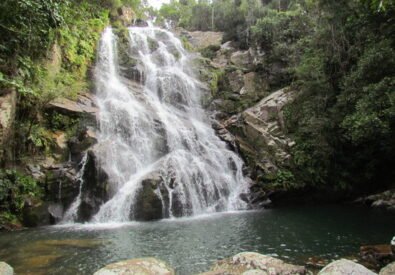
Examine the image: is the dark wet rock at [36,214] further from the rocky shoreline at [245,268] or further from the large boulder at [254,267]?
the large boulder at [254,267]

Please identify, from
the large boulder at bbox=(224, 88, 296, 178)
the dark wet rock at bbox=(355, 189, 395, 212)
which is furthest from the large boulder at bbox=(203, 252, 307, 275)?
the large boulder at bbox=(224, 88, 296, 178)

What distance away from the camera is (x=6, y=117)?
43.6 ft

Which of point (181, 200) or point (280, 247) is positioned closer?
point (280, 247)

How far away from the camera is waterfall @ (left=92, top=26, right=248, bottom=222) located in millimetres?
Result: 15359

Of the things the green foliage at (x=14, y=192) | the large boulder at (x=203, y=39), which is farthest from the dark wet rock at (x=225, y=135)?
the large boulder at (x=203, y=39)

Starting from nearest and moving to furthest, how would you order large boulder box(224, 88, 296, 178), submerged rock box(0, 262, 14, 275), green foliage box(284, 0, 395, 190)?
1. submerged rock box(0, 262, 14, 275)
2. green foliage box(284, 0, 395, 190)
3. large boulder box(224, 88, 296, 178)

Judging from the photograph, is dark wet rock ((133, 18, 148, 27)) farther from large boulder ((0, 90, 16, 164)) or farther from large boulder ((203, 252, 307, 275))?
large boulder ((203, 252, 307, 275))

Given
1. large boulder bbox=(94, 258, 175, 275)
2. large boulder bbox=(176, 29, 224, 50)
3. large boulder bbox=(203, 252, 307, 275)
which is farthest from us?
large boulder bbox=(176, 29, 224, 50)

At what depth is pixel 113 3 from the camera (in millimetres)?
28734

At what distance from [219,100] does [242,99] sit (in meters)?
1.73

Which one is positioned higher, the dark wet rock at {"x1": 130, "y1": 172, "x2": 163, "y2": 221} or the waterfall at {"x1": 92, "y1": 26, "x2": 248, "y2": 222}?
the waterfall at {"x1": 92, "y1": 26, "x2": 248, "y2": 222}

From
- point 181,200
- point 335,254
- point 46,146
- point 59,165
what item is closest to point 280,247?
point 335,254

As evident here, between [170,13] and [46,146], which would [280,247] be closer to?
[46,146]

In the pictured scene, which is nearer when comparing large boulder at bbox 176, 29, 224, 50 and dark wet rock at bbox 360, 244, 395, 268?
dark wet rock at bbox 360, 244, 395, 268
